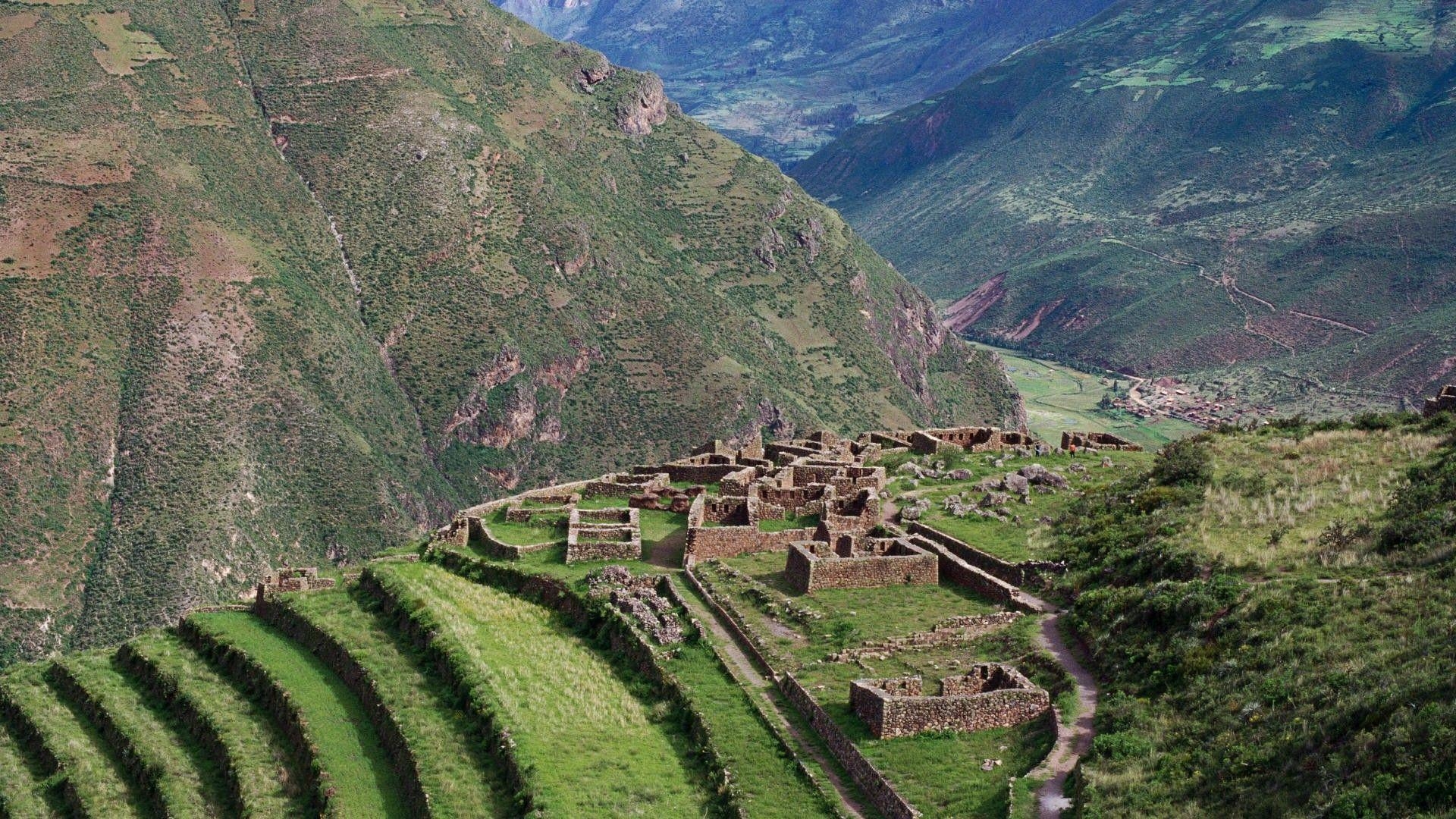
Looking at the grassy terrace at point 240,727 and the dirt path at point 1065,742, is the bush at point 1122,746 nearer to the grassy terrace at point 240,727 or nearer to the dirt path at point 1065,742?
the dirt path at point 1065,742

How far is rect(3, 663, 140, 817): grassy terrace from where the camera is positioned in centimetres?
4594

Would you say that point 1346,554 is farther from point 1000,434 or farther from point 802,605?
point 1000,434

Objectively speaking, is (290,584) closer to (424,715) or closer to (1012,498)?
(424,715)

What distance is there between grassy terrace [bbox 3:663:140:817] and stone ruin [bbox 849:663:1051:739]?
907 inches

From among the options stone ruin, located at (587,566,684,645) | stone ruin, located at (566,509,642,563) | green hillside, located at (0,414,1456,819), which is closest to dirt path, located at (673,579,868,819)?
green hillside, located at (0,414,1456,819)

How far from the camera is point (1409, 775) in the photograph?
24547 mm

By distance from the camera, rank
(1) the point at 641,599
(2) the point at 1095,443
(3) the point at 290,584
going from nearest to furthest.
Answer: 1. (1) the point at 641,599
2. (3) the point at 290,584
3. (2) the point at 1095,443

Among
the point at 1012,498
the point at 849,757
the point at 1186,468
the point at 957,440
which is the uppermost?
the point at 957,440


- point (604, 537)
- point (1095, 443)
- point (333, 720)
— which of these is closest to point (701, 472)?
point (604, 537)

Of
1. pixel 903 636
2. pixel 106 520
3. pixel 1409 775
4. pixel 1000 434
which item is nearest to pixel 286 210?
pixel 106 520

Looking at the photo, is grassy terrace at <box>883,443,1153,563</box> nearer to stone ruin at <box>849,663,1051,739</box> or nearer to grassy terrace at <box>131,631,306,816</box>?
stone ruin at <box>849,663,1051,739</box>

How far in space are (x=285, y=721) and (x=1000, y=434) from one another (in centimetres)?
3763

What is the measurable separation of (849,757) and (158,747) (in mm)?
24007

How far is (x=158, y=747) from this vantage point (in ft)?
155
